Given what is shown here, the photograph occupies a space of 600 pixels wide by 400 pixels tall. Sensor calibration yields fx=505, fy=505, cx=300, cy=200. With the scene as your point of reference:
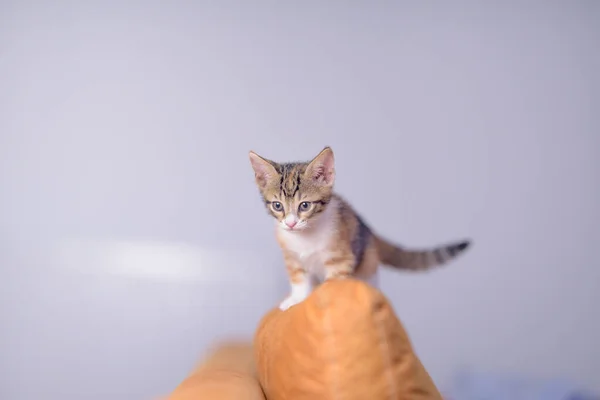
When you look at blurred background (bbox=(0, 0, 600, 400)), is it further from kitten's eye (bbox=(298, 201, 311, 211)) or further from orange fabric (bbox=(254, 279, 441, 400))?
orange fabric (bbox=(254, 279, 441, 400))

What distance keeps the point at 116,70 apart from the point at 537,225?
55.6 inches

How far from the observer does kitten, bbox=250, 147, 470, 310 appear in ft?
3.43

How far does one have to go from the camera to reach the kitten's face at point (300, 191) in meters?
1.04

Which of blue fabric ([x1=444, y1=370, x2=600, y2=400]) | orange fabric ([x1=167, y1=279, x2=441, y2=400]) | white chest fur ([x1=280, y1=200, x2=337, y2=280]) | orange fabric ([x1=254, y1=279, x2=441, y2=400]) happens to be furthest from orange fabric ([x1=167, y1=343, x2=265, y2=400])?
blue fabric ([x1=444, y1=370, x2=600, y2=400])

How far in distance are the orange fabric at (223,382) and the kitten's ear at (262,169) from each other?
0.40 m

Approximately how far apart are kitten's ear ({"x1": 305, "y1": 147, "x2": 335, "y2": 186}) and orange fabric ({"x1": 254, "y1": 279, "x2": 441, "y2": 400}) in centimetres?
32

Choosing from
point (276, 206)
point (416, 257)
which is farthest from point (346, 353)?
point (416, 257)

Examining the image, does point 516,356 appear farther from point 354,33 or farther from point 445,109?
point 354,33

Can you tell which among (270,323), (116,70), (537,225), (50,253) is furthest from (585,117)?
(50,253)

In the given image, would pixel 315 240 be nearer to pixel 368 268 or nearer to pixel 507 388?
pixel 368 268

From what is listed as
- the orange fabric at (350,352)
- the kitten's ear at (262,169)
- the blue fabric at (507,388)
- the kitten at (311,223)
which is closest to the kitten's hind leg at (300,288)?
the kitten at (311,223)

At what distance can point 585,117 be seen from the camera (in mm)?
1668

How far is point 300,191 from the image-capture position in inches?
41.1

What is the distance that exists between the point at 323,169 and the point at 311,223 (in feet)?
0.38
